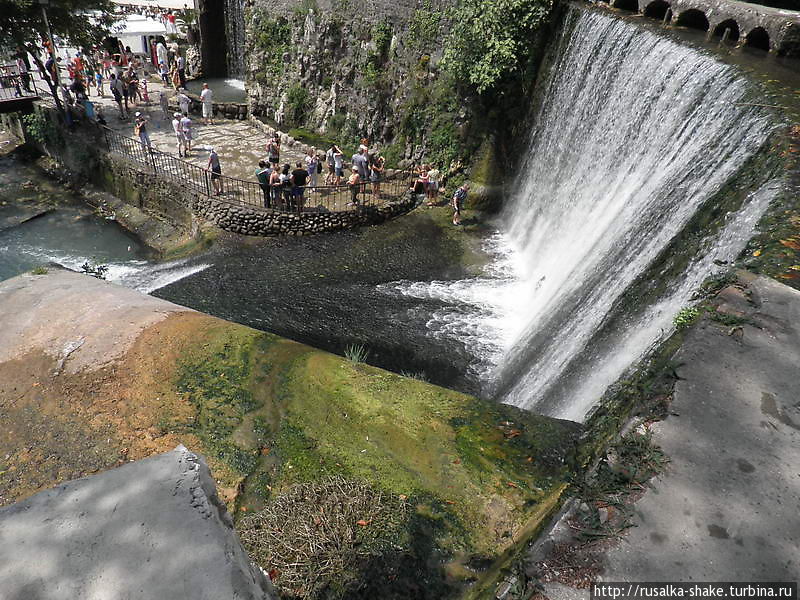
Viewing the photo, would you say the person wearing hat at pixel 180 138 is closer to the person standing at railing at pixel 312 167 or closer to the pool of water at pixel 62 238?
the pool of water at pixel 62 238

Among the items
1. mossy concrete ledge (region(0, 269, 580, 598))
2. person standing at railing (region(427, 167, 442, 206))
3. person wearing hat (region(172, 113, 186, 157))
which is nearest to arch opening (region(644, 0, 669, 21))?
person standing at railing (region(427, 167, 442, 206))

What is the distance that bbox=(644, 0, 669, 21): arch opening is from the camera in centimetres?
1353

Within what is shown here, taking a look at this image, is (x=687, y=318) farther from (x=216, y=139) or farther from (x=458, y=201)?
(x=216, y=139)

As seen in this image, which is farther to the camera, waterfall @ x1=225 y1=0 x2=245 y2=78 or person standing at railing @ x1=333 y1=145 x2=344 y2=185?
waterfall @ x1=225 y1=0 x2=245 y2=78

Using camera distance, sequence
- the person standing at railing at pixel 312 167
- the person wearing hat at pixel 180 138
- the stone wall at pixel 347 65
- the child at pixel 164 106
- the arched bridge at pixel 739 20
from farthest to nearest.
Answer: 1. the child at pixel 164 106
2. the person wearing hat at pixel 180 138
3. the stone wall at pixel 347 65
4. the person standing at railing at pixel 312 167
5. the arched bridge at pixel 739 20

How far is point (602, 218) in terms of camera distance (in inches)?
449

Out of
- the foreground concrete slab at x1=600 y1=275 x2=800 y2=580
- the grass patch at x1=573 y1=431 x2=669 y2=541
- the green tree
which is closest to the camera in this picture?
the foreground concrete slab at x1=600 y1=275 x2=800 y2=580

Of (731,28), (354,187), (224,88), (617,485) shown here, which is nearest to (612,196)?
(731,28)

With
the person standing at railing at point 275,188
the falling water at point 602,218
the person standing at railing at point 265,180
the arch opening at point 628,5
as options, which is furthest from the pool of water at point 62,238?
the arch opening at point 628,5

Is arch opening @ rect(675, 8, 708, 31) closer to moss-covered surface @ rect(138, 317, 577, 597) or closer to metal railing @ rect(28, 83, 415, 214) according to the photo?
metal railing @ rect(28, 83, 415, 214)

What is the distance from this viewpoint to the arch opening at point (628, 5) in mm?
14513

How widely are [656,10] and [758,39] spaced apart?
3.26 meters

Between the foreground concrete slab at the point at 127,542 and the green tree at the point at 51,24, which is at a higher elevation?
the foreground concrete slab at the point at 127,542

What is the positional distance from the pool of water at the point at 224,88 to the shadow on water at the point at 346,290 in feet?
45.2
